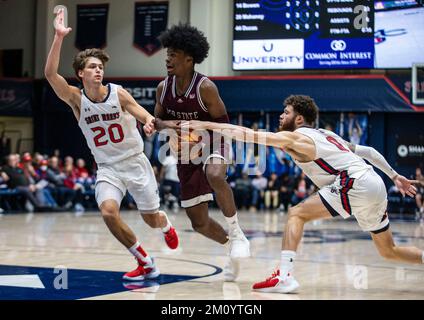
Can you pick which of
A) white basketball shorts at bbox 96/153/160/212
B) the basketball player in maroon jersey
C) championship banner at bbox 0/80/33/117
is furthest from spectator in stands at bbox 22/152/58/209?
the basketball player in maroon jersey

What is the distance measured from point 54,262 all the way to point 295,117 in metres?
3.29

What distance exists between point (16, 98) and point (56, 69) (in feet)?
51.5

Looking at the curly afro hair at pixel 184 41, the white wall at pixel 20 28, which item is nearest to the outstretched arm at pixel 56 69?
the curly afro hair at pixel 184 41

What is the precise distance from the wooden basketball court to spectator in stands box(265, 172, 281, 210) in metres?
7.44

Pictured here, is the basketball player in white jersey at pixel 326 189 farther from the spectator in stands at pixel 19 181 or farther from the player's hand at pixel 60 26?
the spectator in stands at pixel 19 181

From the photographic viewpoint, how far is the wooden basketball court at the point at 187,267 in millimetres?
6039

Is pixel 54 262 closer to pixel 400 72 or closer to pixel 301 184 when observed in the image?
pixel 301 184

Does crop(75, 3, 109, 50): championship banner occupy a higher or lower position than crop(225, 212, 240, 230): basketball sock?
higher

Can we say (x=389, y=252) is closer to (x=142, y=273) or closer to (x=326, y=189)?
(x=326, y=189)

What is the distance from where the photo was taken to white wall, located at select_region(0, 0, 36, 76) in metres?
23.5

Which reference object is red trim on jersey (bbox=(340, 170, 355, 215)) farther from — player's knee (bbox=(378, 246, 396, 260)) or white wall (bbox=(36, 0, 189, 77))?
white wall (bbox=(36, 0, 189, 77))

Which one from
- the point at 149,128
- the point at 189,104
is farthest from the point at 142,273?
the point at 189,104

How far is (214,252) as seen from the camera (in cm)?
952
